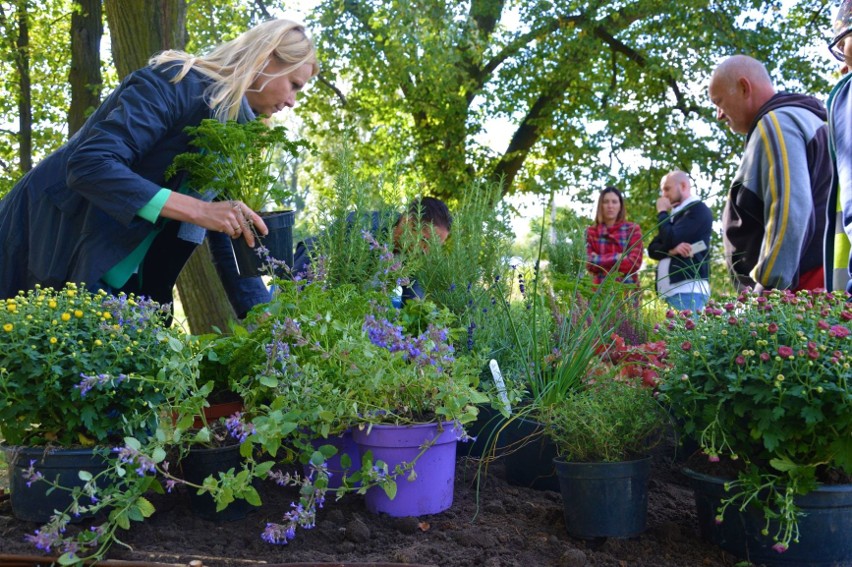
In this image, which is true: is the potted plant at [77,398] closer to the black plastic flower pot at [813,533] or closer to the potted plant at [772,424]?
the potted plant at [772,424]

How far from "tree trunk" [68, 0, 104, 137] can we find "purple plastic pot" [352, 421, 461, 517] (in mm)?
6815

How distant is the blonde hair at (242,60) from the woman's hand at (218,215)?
1.16ft

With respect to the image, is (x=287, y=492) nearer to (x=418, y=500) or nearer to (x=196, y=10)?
(x=418, y=500)

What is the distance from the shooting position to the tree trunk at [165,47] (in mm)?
5844

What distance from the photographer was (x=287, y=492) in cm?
213

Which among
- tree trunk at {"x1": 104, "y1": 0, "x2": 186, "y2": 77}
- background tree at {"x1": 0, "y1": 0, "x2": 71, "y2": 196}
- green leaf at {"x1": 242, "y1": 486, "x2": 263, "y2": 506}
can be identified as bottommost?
green leaf at {"x1": 242, "y1": 486, "x2": 263, "y2": 506}

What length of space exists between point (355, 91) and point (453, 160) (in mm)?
1786

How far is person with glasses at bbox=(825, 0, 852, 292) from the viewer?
7.05ft

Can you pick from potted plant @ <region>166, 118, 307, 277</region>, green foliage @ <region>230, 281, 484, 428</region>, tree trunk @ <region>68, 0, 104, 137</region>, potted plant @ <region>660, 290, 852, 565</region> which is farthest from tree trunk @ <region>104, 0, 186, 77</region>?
potted plant @ <region>660, 290, 852, 565</region>

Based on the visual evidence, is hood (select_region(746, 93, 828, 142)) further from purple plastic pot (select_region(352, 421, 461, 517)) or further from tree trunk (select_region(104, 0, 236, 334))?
tree trunk (select_region(104, 0, 236, 334))

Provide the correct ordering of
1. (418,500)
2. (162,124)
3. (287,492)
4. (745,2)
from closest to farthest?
(418,500), (287,492), (162,124), (745,2)

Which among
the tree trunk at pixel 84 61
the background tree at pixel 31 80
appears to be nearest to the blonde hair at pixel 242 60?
the tree trunk at pixel 84 61

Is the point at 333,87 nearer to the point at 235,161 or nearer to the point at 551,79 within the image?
the point at 551,79

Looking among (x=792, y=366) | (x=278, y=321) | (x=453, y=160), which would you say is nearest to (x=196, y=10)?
(x=453, y=160)
